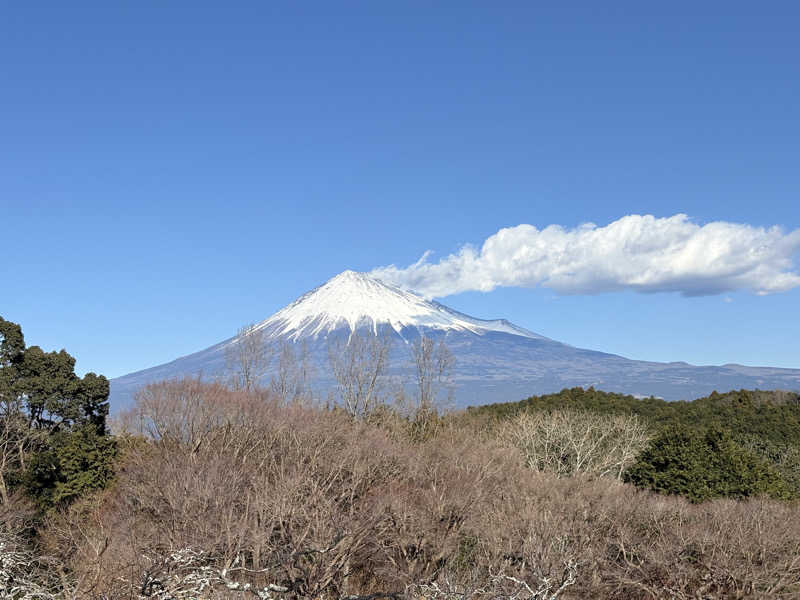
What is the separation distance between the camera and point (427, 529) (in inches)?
1228

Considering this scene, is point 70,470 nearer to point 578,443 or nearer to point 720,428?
point 578,443

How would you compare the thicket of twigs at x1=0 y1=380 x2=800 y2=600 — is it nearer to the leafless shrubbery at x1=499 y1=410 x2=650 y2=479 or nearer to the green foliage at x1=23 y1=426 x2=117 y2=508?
the green foliage at x1=23 y1=426 x2=117 y2=508

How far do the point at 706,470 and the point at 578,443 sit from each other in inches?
494

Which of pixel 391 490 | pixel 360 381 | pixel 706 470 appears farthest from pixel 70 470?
pixel 706 470

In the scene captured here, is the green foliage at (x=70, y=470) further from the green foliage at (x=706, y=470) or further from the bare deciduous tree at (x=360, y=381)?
the green foliage at (x=706, y=470)

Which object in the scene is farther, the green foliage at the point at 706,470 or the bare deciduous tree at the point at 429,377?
the bare deciduous tree at the point at 429,377

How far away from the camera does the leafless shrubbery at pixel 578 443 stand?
4747 centimetres

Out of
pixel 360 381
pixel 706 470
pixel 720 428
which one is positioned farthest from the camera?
pixel 360 381

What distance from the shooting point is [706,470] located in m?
37.1

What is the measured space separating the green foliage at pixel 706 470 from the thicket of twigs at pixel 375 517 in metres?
2.23

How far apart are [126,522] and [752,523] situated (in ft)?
88.8

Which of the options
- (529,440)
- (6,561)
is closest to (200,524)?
(6,561)

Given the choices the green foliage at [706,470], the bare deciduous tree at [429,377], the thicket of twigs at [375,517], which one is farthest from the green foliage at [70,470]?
the green foliage at [706,470]

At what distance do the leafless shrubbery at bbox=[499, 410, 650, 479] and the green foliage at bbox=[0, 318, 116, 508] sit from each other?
28.4 m
